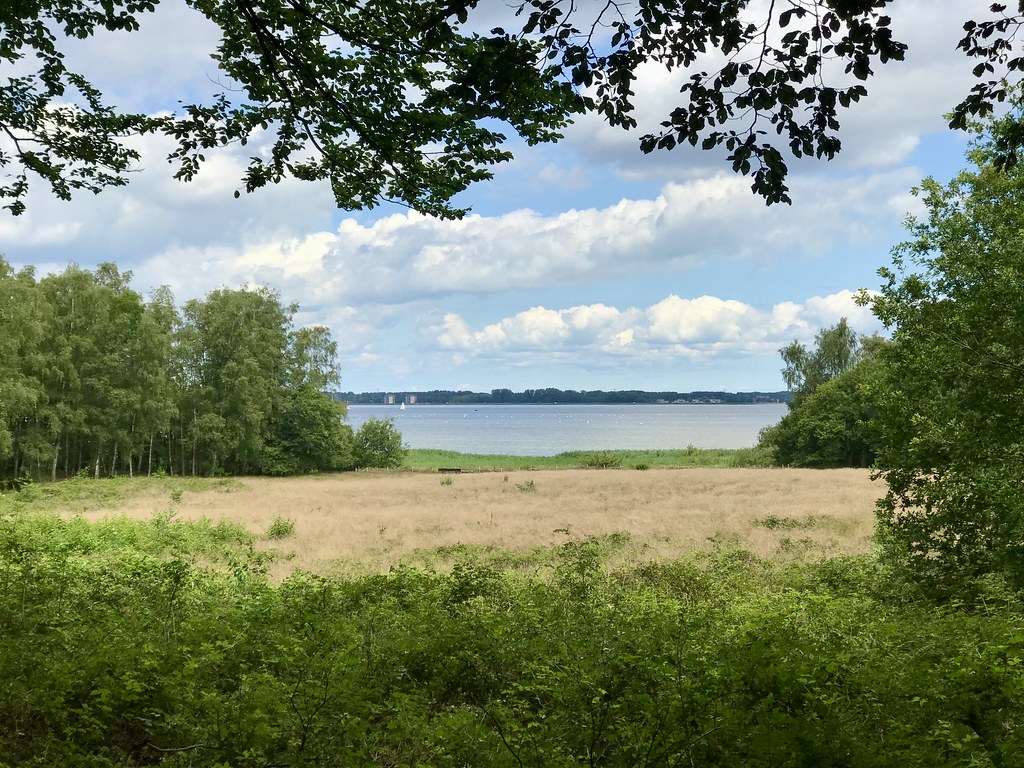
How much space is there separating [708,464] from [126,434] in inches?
1864

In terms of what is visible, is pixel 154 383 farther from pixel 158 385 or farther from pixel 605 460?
pixel 605 460

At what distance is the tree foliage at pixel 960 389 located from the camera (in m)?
10.5

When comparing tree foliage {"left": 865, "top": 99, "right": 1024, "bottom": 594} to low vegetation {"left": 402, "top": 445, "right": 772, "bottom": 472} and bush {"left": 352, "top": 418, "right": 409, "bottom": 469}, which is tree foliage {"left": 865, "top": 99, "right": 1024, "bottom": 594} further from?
bush {"left": 352, "top": 418, "right": 409, "bottom": 469}

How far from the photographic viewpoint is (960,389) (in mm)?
11586

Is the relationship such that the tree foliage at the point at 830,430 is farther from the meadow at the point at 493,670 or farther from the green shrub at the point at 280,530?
the meadow at the point at 493,670

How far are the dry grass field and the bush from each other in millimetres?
21787

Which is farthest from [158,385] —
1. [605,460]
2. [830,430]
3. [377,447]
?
[830,430]

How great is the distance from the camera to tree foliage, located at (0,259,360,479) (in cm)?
3891

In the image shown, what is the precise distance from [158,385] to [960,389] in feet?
146

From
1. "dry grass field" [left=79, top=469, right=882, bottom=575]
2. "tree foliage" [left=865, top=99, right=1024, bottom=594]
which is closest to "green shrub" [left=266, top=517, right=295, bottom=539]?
"dry grass field" [left=79, top=469, right=882, bottom=575]

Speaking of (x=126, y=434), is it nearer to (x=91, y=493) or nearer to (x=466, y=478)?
(x=91, y=493)

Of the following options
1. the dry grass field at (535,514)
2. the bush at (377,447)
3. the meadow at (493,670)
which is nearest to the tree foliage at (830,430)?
the dry grass field at (535,514)

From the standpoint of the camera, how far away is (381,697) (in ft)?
19.3

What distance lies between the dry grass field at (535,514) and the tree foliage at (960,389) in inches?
202
